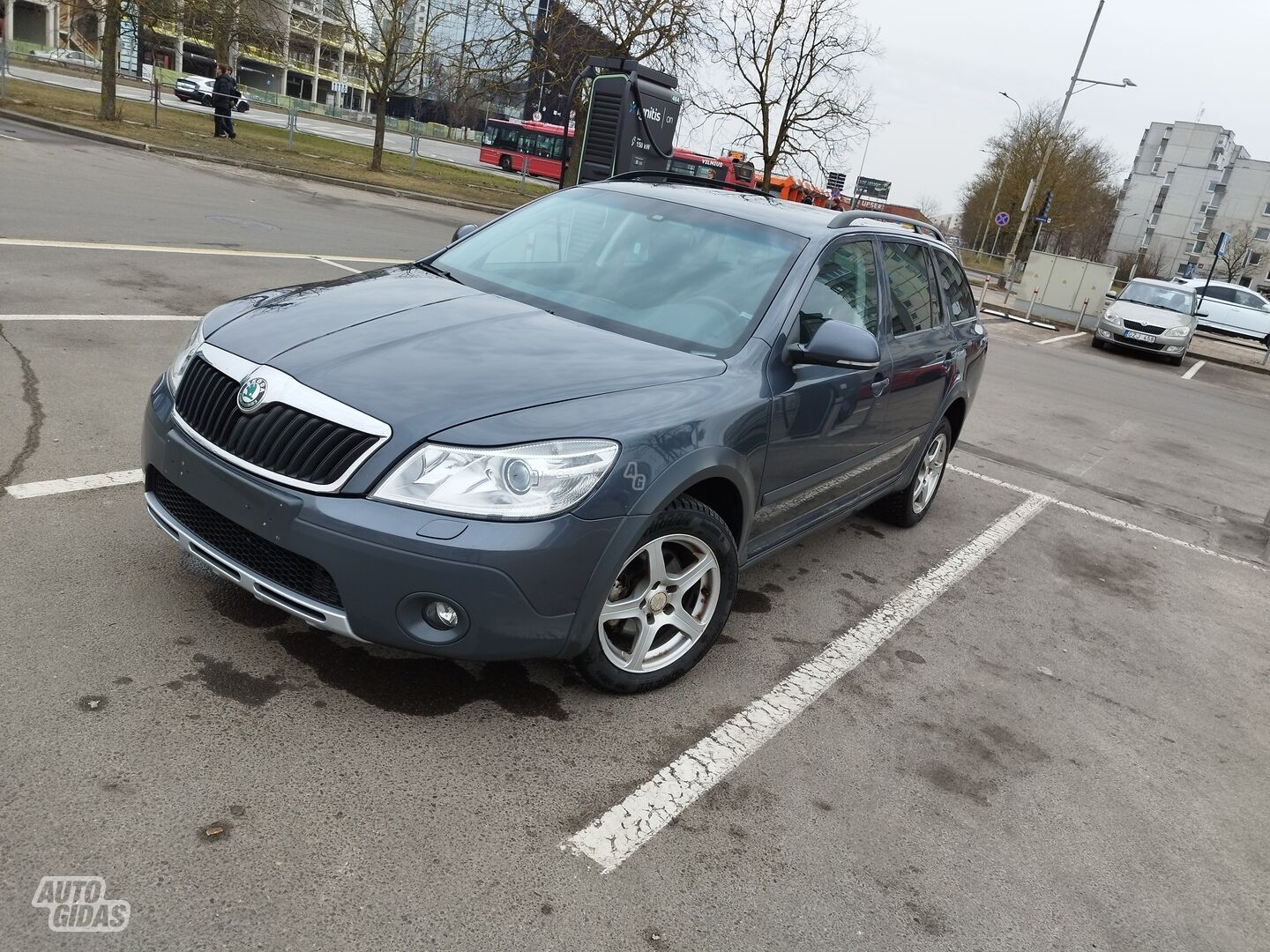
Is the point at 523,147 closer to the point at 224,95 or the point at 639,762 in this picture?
the point at 224,95

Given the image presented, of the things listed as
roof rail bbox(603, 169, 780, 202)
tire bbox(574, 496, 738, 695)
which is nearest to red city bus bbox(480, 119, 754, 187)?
roof rail bbox(603, 169, 780, 202)

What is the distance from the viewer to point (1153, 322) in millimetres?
19406

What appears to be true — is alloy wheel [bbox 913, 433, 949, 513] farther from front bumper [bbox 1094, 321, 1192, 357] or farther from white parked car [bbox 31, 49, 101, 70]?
white parked car [bbox 31, 49, 101, 70]

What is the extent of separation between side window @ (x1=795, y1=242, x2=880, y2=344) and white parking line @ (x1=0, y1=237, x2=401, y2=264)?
308 inches

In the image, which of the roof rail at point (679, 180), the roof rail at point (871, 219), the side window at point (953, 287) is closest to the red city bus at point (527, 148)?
the side window at point (953, 287)

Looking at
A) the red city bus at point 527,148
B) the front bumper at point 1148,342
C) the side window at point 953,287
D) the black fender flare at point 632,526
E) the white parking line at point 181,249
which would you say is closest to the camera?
the black fender flare at point 632,526

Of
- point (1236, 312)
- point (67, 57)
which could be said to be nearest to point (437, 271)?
point (1236, 312)

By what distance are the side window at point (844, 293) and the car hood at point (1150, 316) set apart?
58.2ft

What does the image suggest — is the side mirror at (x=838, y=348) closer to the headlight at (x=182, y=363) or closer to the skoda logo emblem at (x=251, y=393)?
the skoda logo emblem at (x=251, y=393)

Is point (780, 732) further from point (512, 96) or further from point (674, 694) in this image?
point (512, 96)

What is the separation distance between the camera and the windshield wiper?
4.12m

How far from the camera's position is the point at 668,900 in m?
2.47

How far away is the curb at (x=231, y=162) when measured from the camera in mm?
20031

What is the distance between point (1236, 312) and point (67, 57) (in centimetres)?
6036
